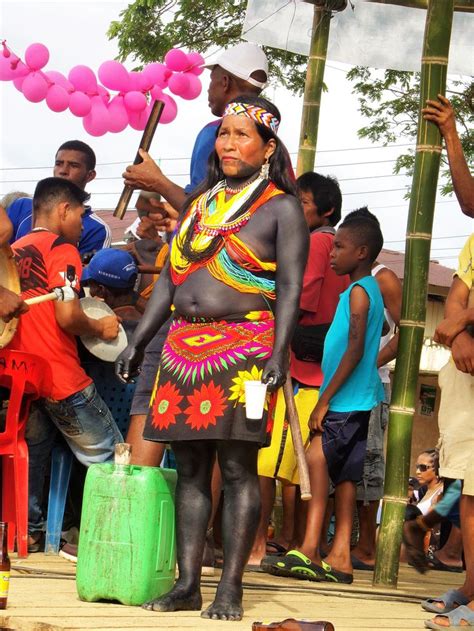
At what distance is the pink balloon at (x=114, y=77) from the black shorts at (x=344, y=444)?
15.2ft

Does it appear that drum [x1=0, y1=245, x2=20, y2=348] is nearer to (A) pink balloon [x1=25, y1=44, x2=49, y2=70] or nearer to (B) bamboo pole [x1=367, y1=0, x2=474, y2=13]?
(B) bamboo pole [x1=367, y1=0, x2=474, y2=13]

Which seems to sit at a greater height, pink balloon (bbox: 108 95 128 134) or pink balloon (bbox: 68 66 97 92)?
pink balloon (bbox: 68 66 97 92)

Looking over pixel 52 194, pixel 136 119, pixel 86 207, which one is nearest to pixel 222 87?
pixel 52 194

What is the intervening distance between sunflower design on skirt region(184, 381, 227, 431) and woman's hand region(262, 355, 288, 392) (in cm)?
22

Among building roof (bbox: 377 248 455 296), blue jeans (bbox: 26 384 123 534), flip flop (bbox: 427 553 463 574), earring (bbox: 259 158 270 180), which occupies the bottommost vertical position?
flip flop (bbox: 427 553 463 574)

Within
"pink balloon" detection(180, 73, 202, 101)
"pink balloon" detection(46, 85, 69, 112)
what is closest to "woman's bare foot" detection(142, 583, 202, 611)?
"pink balloon" detection(46, 85, 69, 112)

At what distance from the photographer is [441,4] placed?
22.4ft

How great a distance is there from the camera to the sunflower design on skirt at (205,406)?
191 inches

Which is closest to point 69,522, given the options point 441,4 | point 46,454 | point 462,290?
point 46,454

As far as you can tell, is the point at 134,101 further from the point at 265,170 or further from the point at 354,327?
the point at 265,170

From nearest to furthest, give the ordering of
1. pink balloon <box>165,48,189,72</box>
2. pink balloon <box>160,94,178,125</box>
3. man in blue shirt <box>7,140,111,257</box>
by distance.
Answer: man in blue shirt <box>7,140,111,257</box> → pink balloon <box>165,48,189,72</box> → pink balloon <box>160,94,178,125</box>

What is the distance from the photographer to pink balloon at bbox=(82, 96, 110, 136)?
34.3 ft

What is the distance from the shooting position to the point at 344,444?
691 centimetres

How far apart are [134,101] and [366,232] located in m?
3.80
